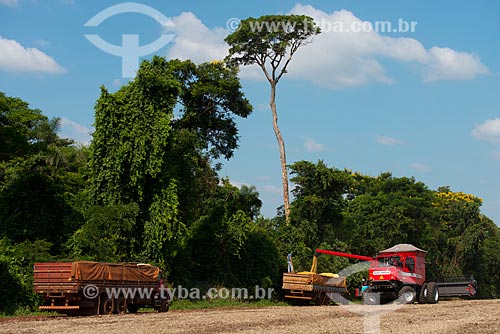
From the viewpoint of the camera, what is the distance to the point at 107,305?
86.1 feet

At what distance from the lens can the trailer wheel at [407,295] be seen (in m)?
35.9

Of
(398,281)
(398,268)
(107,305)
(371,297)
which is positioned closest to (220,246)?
(371,297)

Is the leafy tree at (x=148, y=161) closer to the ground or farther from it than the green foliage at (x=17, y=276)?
farther from it

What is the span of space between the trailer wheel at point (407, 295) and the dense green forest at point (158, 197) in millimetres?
9727

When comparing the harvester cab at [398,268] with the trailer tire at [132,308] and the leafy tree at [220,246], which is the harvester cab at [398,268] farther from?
the trailer tire at [132,308]

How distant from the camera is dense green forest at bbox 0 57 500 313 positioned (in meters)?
34.2

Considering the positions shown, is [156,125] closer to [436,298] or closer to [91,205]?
[91,205]

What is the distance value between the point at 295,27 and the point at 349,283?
822 inches

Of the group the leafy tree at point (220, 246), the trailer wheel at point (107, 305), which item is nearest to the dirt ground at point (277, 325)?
the trailer wheel at point (107, 305)

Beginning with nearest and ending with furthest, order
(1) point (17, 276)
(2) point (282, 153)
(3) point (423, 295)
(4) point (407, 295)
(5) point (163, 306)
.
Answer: (5) point (163, 306) < (1) point (17, 276) < (4) point (407, 295) < (3) point (423, 295) < (2) point (282, 153)

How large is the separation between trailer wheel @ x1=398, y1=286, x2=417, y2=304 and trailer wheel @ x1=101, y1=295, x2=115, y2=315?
17.0 metres

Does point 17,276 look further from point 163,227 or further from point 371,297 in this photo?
point 371,297

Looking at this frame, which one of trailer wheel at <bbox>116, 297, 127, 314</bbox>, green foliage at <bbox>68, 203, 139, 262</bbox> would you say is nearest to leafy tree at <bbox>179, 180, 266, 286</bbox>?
green foliage at <bbox>68, 203, 139, 262</bbox>

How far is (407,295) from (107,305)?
17.9 m
